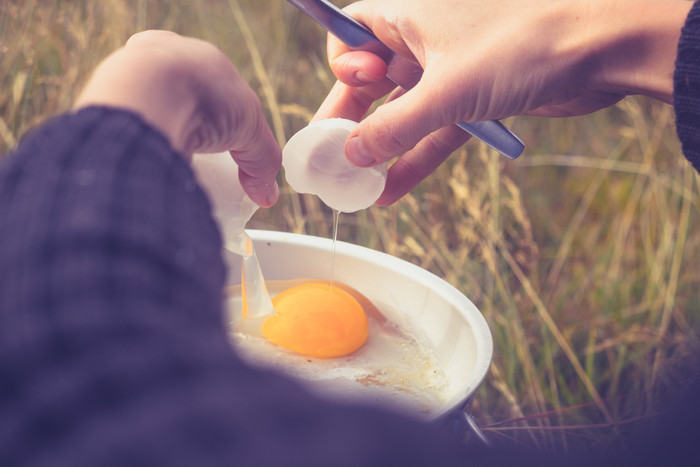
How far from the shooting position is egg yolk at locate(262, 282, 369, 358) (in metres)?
0.76

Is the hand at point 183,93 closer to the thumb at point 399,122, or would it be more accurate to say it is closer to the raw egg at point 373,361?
the thumb at point 399,122

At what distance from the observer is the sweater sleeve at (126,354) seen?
0.24m

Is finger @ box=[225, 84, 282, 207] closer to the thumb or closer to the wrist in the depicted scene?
the thumb

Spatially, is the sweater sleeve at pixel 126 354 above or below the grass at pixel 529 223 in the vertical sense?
above

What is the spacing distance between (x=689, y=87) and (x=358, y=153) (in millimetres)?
341

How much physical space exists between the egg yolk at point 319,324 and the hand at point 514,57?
187 millimetres

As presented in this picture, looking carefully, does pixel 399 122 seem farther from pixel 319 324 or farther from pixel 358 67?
pixel 319 324

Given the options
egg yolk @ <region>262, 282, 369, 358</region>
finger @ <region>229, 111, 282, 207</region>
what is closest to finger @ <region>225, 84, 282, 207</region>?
finger @ <region>229, 111, 282, 207</region>

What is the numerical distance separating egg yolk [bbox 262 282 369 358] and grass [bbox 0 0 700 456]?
23 cm

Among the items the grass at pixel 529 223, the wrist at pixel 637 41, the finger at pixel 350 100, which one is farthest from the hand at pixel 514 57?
the grass at pixel 529 223

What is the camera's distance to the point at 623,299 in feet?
4.13

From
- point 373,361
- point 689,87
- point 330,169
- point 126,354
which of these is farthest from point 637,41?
point 126,354

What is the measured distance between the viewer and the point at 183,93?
1.58ft

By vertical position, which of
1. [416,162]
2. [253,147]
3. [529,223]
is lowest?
[529,223]
